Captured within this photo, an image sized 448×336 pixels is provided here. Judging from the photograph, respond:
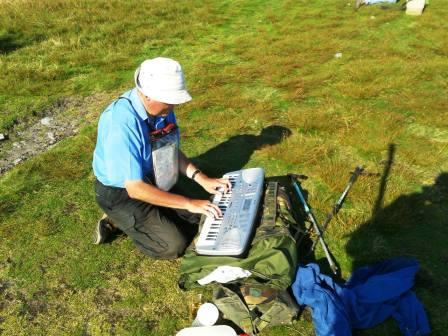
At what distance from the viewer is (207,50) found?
1087cm

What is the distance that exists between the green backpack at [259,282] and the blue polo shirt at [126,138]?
3.68ft

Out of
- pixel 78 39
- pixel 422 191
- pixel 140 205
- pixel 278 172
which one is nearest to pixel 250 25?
pixel 78 39

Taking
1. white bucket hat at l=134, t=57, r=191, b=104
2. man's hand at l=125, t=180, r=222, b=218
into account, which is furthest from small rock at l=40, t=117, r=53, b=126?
white bucket hat at l=134, t=57, r=191, b=104

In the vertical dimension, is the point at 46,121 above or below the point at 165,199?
below

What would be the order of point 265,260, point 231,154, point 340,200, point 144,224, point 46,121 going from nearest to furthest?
point 265,260 → point 144,224 → point 340,200 → point 231,154 → point 46,121

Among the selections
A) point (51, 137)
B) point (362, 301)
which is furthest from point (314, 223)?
point (51, 137)

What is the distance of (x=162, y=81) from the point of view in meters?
3.80

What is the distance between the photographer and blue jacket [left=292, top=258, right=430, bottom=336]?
3.62 metres

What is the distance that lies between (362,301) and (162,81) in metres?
2.83

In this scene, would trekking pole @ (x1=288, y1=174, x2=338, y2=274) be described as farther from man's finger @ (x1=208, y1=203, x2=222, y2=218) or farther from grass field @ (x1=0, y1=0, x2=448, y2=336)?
man's finger @ (x1=208, y1=203, x2=222, y2=218)

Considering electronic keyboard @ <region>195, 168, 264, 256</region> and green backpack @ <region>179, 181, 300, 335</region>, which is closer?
green backpack @ <region>179, 181, 300, 335</region>

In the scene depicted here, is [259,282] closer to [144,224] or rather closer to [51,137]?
[144,224]

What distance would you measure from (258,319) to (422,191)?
3182mm

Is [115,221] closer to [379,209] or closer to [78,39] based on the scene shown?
[379,209]
